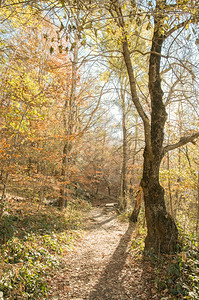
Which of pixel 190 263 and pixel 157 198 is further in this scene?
pixel 157 198

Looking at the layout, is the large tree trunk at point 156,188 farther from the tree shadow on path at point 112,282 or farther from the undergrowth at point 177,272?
the tree shadow on path at point 112,282

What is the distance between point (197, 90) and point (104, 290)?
473cm

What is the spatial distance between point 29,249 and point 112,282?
1.96 metres

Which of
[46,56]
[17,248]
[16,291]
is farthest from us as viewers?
[46,56]

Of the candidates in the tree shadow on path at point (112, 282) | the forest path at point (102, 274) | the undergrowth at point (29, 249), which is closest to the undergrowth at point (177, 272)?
the forest path at point (102, 274)

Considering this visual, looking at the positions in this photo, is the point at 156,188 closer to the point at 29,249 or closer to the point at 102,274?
the point at 102,274

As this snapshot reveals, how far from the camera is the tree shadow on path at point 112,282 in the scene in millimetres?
3582

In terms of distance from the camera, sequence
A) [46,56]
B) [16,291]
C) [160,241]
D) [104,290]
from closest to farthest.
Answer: [16,291] → [104,290] → [160,241] → [46,56]

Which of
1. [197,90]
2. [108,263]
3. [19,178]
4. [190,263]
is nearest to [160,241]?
[190,263]

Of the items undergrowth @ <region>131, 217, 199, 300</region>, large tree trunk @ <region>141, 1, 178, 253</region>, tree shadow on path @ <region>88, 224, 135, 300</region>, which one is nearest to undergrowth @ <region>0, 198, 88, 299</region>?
tree shadow on path @ <region>88, 224, 135, 300</region>

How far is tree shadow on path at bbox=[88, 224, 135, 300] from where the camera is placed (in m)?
3.58

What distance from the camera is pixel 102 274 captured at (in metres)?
4.37

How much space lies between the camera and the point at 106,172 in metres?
22.8

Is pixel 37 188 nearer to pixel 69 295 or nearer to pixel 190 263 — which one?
pixel 69 295
